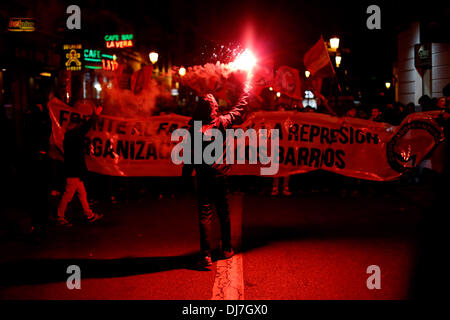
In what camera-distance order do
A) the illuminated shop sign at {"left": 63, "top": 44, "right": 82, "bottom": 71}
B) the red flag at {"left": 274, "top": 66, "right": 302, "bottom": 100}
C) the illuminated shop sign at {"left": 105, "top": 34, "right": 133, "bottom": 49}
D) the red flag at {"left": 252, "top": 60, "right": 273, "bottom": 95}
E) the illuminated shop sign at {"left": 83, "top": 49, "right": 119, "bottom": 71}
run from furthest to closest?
1. the illuminated shop sign at {"left": 105, "top": 34, "right": 133, "bottom": 49}
2. the illuminated shop sign at {"left": 83, "top": 49, "right": 119, "bottom": 71}
3. the red flag at {"left": 252, "top": 60, "right": 273, "bottom": 95}
4. the red flag at {"left": 274, "top": 66, "right": 302, "bottom": 100}
5. the illuminated shop sign at {"left": 63, "top": 44, "right": 82, "bottom": 71}

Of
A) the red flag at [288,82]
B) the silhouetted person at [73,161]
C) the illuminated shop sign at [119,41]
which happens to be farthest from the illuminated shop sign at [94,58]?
the silhouetted person at [73,161]

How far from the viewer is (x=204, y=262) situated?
5.38 metres

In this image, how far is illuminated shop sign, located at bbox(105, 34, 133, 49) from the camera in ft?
75.8

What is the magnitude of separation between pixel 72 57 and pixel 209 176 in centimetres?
767

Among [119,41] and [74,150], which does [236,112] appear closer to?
[74,150]

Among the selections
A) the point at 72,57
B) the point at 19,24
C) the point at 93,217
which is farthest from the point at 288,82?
the point at 19,24

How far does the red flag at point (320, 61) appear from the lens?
10.7 meters

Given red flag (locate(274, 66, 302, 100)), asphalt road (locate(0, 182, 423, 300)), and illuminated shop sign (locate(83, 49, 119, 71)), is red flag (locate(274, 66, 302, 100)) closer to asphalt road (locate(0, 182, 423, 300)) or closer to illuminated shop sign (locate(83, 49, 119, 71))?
asphalt road (locate(0, 182, 423, 300))

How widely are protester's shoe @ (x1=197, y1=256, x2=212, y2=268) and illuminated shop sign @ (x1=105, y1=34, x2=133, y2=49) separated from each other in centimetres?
1934

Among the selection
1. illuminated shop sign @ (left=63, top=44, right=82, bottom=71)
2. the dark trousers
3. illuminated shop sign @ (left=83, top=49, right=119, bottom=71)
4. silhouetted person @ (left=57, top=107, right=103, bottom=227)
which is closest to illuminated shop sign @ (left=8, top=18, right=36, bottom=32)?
illuminated shop sign @ (left=83, top=49, right=119, bottom=71)

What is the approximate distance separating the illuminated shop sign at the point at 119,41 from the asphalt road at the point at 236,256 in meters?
15.6
